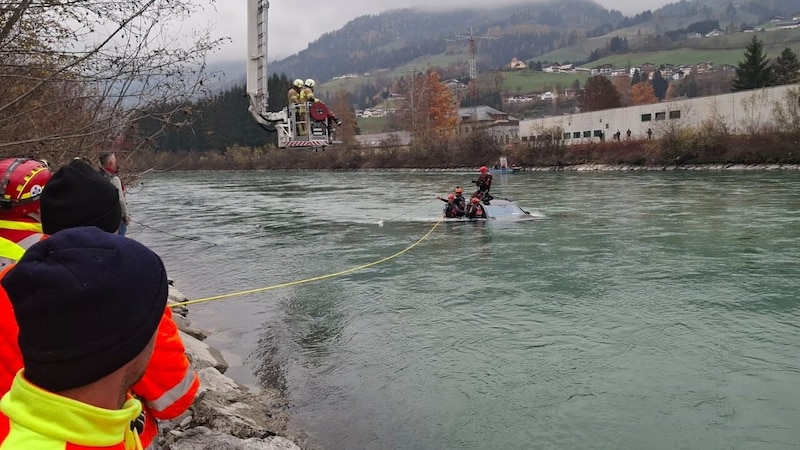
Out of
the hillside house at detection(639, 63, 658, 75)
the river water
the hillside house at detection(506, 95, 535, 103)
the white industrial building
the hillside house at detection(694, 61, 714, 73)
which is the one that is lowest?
the river water

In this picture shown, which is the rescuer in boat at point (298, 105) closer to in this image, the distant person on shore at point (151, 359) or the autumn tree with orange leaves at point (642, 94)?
the distant person on shore at point (151, 359)

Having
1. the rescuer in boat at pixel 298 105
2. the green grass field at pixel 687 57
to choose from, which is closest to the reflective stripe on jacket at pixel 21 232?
the rescuer in boat at pixel 298 105

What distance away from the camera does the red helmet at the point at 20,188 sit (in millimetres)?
3223

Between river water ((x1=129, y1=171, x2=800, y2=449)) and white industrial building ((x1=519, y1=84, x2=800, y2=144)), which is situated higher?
white industrial building ((x1=519, y1=84, x2=800, y2=144))

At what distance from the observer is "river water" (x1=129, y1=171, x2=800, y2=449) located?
5.99 metres

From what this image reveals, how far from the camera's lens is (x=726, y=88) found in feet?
357

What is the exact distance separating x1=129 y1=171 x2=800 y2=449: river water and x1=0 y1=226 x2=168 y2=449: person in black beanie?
4.46 m

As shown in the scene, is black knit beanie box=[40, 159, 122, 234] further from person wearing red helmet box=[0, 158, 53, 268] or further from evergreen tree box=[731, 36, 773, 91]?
evergreen tree box=[731, 36, 773, 91]

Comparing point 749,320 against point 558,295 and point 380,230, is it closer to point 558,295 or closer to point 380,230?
point 558,295

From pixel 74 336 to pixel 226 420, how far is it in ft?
13.8

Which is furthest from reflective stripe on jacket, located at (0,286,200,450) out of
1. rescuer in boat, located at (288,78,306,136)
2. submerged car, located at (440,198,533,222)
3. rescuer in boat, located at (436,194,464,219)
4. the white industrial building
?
the white industrial building

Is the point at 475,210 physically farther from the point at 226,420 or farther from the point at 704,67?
the point at 704,67

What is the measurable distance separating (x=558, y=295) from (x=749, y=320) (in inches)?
112

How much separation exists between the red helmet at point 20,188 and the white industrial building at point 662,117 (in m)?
48.9
